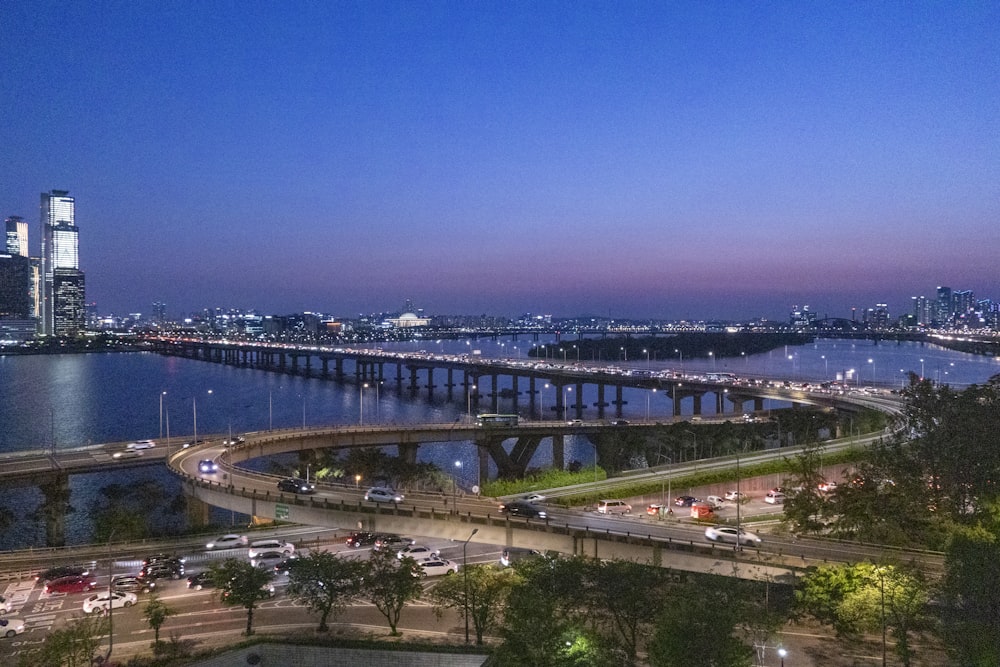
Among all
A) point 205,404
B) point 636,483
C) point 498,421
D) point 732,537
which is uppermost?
point 732,537

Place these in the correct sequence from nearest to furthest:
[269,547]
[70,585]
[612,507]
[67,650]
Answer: [67,650] → [70,585] → [269,547] → [612,507]

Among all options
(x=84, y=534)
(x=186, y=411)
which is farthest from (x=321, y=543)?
(x=186, y=411)

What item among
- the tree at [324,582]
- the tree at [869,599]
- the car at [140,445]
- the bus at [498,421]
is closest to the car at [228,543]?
the tree at [324,582]

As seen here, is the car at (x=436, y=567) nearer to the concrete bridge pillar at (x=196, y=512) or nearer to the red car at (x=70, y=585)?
the red car at (x=70, y=585)

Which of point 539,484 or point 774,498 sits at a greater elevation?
point 539,484

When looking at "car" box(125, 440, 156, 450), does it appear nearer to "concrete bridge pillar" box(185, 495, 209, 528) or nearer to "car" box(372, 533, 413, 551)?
"concrete bridge pillar" box(185, 495, 209, 528)

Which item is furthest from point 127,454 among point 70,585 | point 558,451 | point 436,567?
point 558,451

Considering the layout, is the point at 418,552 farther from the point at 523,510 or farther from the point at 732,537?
the point at 732,537
